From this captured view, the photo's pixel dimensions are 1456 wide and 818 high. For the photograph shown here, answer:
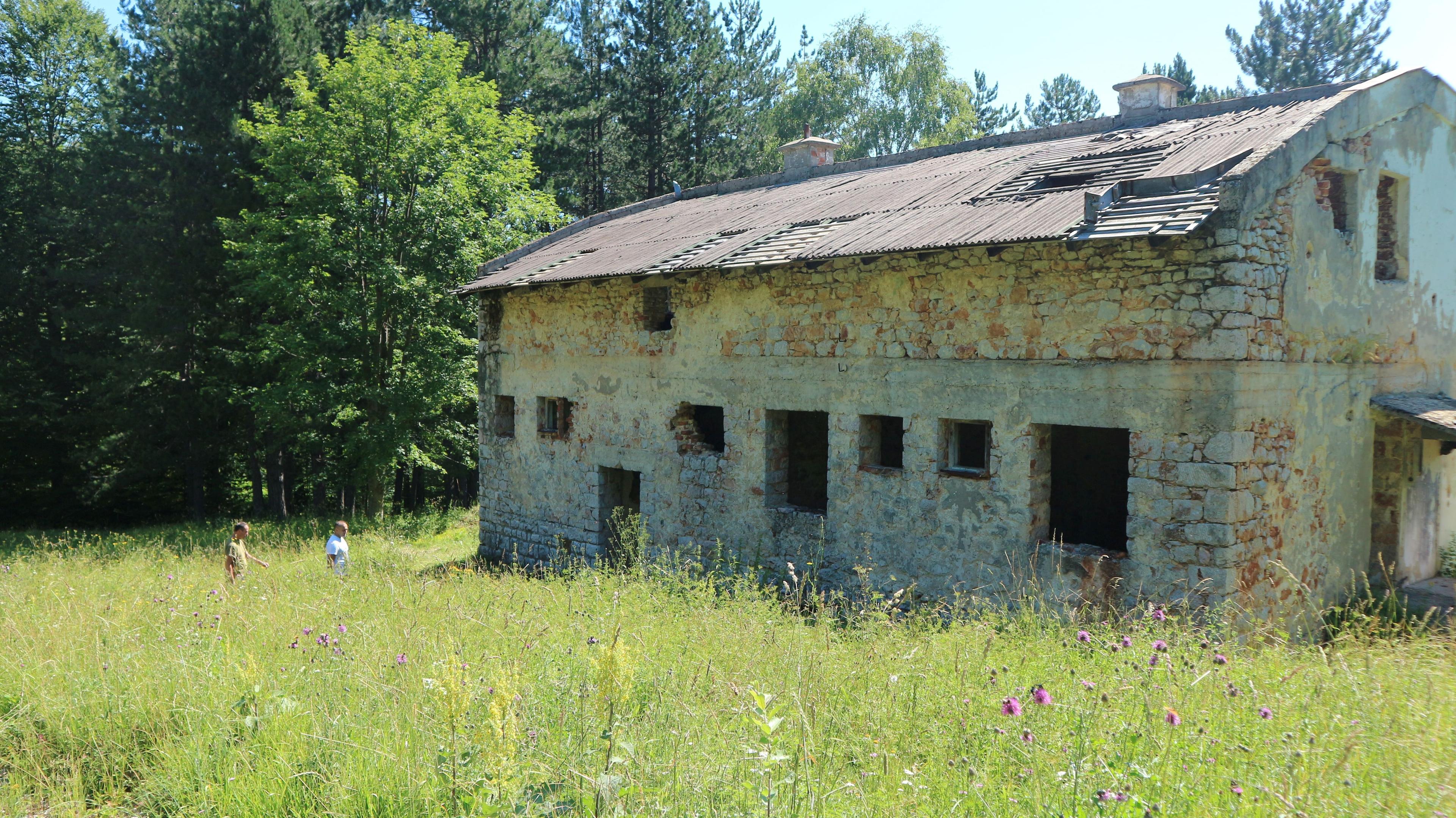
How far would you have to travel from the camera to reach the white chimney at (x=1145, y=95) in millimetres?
11109

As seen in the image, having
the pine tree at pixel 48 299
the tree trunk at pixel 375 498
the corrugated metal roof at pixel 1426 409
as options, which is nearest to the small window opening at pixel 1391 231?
the corrugated metal roof at pixel 1426 409

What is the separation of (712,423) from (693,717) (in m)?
8.86

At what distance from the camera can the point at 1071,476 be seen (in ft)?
37.0

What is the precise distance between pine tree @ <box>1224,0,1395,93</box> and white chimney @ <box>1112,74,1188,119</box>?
58.9 feet

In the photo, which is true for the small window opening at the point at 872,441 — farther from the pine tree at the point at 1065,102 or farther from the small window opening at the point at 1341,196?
the pine tree at the point at 1065,102

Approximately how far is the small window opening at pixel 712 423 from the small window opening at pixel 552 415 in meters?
1.88

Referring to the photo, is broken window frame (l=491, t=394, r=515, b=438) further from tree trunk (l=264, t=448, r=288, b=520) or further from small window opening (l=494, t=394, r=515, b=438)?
tree trunk (l=264, t=448, r=288, b=520)

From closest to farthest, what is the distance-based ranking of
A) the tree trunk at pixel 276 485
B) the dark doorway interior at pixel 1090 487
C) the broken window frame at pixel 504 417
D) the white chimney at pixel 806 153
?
the dark doorway interior at pixel 1090 487 < the broken window frame at pixel 504 417 < the white chimney at pixel 806 153 < the tree trunk at pixel 276 485

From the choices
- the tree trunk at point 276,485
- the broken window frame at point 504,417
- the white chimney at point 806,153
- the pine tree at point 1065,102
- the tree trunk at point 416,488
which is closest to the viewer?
the broken window frame at point 504,417

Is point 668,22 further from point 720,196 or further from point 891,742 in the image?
point 891,742

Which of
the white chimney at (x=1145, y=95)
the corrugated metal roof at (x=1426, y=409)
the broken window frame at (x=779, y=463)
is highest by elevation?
the white chimney at (x=1145, y=95)

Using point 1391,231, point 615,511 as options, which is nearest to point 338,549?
point 615,511

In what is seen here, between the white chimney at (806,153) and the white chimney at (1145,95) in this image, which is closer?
the white chimney at (1145,95)

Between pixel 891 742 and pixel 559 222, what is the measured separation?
19.1 meters
